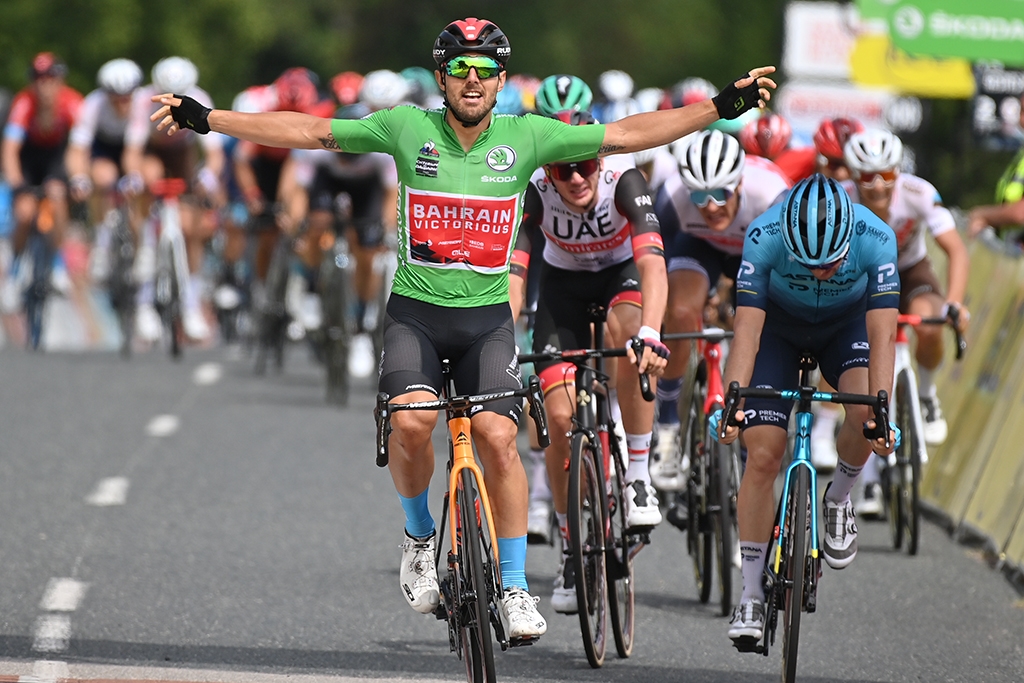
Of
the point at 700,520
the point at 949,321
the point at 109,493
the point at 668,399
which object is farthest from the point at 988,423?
the point at 109,493

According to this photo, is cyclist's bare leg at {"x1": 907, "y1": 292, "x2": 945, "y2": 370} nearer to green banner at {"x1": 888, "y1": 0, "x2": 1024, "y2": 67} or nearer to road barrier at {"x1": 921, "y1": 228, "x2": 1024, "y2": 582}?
road barrier at {"x1": 921, "y1": 228, "x2": 1024, "y2": 582}

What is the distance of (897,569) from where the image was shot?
9.06 m

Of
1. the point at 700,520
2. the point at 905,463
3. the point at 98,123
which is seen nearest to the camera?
the point at 700,520

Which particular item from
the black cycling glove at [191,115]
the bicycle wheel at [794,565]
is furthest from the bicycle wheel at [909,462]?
the black cycling glove at [191,115]

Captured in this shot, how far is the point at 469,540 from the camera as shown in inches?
229

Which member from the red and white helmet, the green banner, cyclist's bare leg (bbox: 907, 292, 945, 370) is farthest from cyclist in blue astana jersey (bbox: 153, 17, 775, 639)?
the green banner

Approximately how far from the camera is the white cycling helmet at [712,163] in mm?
8172

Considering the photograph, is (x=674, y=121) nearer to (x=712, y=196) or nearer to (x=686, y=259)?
(x=712, y=196)

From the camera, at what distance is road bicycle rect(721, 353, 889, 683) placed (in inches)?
243

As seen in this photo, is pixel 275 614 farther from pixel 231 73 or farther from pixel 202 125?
pixel 231 73

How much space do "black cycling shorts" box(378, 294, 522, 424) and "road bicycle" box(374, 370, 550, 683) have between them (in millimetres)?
108

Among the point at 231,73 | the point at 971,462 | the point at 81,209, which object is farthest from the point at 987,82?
the point at 231,73

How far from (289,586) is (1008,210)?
529 centimetres

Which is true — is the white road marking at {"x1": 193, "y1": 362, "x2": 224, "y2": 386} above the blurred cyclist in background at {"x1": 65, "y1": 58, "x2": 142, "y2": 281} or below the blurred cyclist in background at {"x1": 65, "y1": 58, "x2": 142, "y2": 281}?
below
